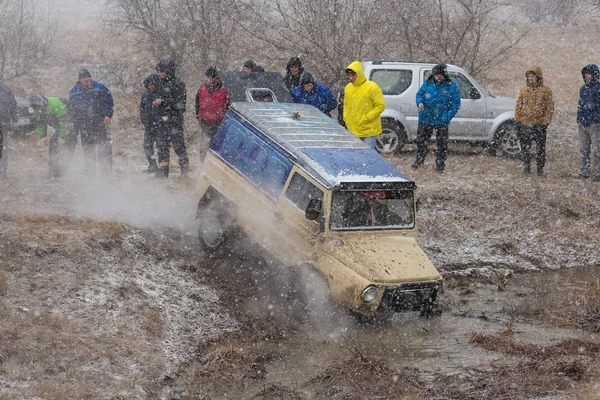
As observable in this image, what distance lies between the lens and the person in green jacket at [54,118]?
1434 centimetres

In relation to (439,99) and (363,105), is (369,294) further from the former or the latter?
(439,99)

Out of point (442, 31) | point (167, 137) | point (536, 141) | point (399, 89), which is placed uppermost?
point (442, 31)

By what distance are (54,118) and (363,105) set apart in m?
6.10

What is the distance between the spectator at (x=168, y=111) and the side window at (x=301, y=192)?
4.81m

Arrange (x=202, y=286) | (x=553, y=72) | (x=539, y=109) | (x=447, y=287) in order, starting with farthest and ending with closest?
(x=553, y=72)
(x=539, y=109)
(x=447, y=287)
(x=202, y=286)

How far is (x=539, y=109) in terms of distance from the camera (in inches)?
575

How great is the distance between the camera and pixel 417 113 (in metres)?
16.7

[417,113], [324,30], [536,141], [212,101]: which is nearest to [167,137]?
[212,101]

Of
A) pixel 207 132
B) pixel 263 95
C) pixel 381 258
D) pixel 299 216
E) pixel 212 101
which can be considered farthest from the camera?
pixel 207 132

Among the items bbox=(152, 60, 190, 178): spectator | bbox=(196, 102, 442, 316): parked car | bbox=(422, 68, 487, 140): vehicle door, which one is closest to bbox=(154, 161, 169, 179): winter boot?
bbox=(152, 60, 190, 178): spectator

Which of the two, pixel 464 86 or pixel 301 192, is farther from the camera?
pixel 464 86

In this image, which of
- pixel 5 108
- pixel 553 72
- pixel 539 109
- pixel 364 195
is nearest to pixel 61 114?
pixel 5 108

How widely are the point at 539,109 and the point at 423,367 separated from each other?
26.3ft

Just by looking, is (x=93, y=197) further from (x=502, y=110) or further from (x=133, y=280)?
(x=502, y=110)
